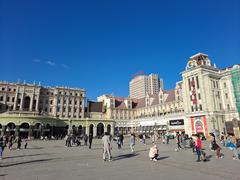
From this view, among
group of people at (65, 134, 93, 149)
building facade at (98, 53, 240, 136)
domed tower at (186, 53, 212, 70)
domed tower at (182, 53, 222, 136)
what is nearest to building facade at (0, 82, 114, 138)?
building facade at (98, 53, 240, 136)

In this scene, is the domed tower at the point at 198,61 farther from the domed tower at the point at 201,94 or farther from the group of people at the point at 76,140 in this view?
the group of people at the point at 76,140

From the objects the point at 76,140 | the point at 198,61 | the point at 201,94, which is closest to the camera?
the point at 76,140

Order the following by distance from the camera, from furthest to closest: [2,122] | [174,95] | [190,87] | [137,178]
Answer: [174,95]
[190,87]
[2,122]
[137,178]

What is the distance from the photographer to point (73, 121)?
236ft

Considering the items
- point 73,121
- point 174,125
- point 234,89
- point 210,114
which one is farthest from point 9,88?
point 234,89

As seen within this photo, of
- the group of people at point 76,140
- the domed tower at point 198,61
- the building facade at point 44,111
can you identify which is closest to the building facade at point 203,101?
the domed tower at point 198,61

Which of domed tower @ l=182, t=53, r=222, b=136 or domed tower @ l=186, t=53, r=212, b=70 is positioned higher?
domed tower @ l=186, t=53, r=212, b=70

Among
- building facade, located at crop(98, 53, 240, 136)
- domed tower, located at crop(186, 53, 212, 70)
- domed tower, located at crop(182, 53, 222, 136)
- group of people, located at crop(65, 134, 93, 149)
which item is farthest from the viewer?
domed tower, located at crop(186, 53, 212, 70)

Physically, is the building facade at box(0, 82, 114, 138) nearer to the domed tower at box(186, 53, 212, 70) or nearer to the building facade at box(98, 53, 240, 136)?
the building facade at box(98, 53, 240, 136)

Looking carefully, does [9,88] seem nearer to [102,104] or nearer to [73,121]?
[73,121]

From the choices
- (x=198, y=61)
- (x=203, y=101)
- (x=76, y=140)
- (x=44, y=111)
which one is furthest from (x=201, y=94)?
(x=44, y=111)

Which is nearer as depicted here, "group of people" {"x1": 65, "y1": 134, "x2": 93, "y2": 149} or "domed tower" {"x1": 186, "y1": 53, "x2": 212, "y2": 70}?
"group of people" {"x1": 65, "y1": 134, "x2": 93, "y2": 149}

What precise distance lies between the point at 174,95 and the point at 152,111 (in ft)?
39.4

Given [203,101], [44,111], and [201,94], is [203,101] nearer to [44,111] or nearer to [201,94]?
[201,94]
